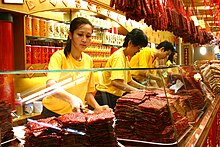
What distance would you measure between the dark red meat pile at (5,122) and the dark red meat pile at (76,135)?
9cm

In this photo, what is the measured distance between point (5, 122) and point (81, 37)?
1543mm

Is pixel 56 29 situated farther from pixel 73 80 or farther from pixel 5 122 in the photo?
pixel 5 122

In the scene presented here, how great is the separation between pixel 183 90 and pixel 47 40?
112 inches

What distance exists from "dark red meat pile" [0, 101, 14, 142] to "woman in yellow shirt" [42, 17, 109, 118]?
0.86 ft

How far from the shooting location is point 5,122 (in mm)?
1536

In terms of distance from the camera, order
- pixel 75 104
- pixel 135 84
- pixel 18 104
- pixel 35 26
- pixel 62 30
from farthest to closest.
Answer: pixel 62 30, pixel 35 26, pixel 135 84, pixel 75 104, pixel 18 104

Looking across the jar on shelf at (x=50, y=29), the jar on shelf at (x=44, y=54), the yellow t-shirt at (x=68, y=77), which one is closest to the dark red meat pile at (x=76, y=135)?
the yellow t-shirt at (x=68, y=77)

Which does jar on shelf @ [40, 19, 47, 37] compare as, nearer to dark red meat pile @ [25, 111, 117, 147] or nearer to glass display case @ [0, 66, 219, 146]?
glass display case @ [0, 66, 219, 146]

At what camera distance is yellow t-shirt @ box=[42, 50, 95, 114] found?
1.92 meters

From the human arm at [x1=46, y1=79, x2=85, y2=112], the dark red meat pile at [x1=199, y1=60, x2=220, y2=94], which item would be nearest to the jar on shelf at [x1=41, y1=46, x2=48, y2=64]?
the dark red meat pile at [x1=199, y1=60, x2=220, y2=94]

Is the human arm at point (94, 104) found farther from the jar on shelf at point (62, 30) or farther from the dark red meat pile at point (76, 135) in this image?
the jar on shelf at point (62, 30)

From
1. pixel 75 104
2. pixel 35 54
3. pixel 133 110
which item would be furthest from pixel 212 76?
pixel 75 104

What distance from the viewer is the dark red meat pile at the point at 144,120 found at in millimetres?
1978

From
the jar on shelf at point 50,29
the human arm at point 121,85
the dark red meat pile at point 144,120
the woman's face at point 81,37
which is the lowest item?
the dark red meat pile at point 144,120
